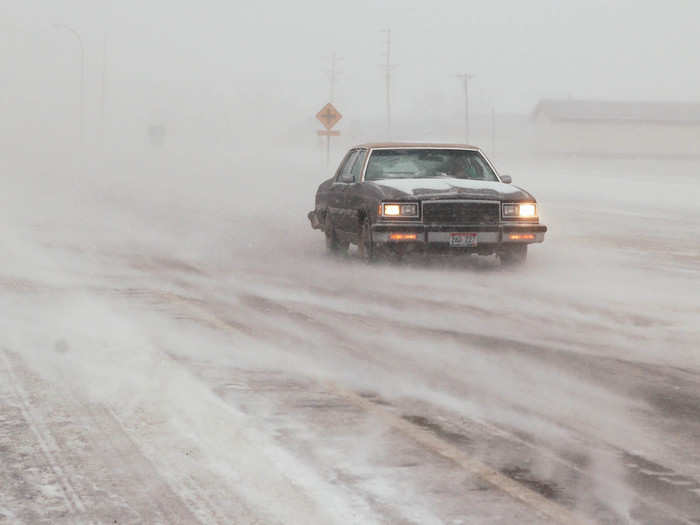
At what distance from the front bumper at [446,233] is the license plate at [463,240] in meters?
0.03

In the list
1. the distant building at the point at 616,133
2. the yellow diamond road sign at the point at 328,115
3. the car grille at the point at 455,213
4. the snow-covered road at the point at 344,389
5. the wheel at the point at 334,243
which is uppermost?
the distant building at the point at 616,133

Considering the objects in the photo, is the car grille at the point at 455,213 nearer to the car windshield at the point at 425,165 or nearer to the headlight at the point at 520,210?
the headlight at the point at 520,210

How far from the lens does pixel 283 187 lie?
123 feet

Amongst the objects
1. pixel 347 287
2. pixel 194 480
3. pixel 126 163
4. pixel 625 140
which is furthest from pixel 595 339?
pixel 625 140

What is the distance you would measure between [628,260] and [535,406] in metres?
9.59

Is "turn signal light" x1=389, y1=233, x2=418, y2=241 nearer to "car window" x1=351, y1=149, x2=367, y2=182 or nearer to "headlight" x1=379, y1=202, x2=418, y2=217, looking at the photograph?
"headlight" x1=379, y1=202, x2=418, y2=217

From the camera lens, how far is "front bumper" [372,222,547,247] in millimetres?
→ 13672

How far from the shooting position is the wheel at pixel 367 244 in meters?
14.0

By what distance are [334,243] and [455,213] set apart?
254 cm

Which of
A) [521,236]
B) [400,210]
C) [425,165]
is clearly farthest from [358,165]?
[521,236]

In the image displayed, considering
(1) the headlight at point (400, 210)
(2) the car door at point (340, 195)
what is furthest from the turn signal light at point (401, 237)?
(2) the car door at point (340, 195)

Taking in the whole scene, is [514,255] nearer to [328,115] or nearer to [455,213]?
[455,213]

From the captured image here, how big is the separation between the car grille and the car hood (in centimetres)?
9

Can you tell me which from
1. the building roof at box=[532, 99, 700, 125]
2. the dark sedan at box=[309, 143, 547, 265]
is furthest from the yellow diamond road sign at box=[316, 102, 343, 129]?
the building roof at box=[532, 99, 700, 125]
